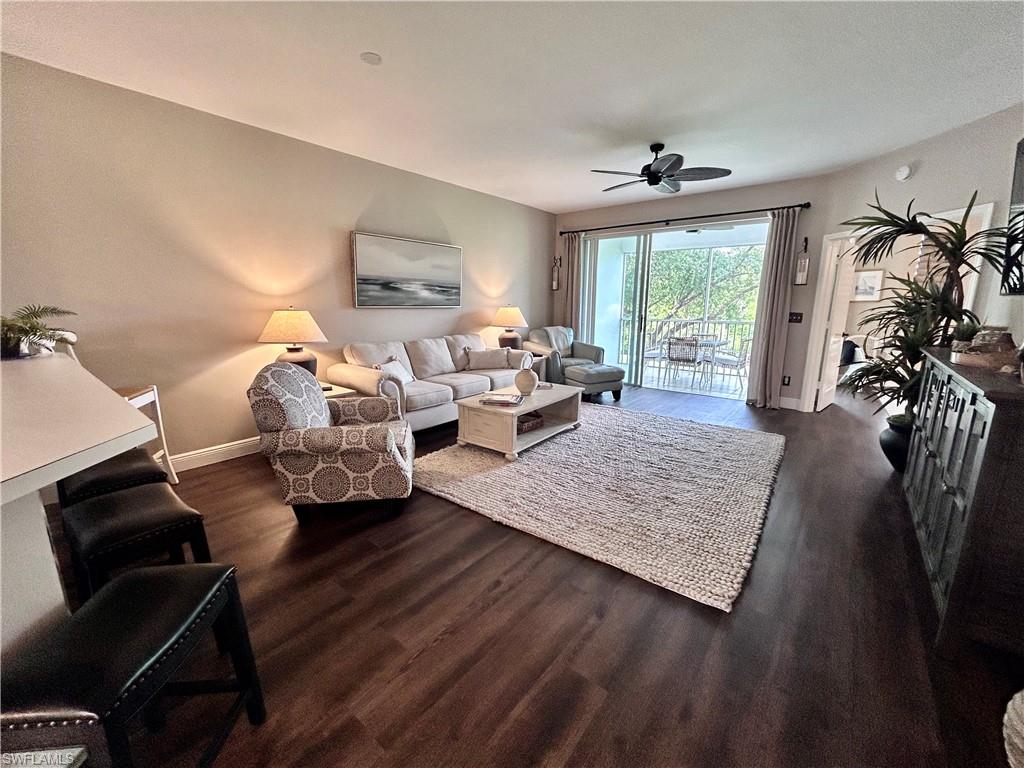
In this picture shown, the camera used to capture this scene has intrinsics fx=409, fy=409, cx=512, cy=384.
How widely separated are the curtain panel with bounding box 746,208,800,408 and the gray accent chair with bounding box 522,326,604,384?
1908 mm

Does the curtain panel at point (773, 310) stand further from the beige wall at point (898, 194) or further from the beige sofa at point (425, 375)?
the beige sofa at point (425, 375)

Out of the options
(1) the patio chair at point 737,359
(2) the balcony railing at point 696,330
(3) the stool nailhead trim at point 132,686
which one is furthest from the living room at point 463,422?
(2) the balcony railing at point 696,330

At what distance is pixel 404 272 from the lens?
4457mm

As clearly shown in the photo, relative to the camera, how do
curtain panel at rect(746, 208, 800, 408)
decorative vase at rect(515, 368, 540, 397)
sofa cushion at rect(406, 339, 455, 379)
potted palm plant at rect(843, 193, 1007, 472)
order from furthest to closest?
curtain panel at rect(746, 208, 800, 408) → sofa cushion at rect(406, 339, 455, 379) → decorative vase at rect(515, 368, 540, 397) → potted palm plant at rect(843, 193, 1007, 472)

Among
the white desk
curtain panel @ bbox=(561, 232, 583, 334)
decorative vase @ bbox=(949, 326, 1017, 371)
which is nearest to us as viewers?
the white desk

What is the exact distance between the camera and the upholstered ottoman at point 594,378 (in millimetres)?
4965

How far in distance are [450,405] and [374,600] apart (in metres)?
2.37

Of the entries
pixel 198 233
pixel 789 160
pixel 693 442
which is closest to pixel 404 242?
pixel 198 233

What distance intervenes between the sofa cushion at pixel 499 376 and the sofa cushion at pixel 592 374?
0.76 metres

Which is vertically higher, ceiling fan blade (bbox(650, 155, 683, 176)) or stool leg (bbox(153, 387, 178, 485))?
ceiling fan blade (bbox(650, 155, 683, 176))

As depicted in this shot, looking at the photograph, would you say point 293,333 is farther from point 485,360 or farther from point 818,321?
point 818,321

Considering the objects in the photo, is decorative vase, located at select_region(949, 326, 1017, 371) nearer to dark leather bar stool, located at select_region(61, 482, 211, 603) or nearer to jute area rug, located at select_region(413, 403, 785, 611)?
jute area rug, located at select_region(413, 403, 785, 611)

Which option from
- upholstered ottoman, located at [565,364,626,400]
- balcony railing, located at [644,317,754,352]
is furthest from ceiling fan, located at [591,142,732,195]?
balcony railing, located at [644,317,754,352]

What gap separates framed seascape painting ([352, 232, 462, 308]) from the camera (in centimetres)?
410
